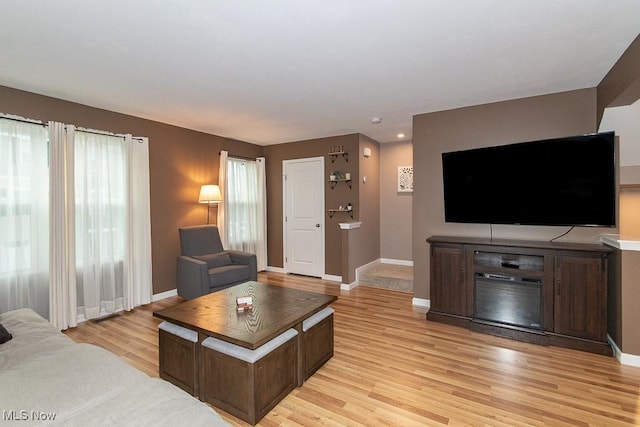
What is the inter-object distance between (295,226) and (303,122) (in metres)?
2.09

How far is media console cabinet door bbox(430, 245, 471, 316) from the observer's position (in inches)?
131

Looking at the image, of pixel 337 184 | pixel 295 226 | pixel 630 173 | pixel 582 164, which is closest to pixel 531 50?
pixel 582 164

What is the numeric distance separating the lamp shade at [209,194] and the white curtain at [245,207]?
1.38 feet

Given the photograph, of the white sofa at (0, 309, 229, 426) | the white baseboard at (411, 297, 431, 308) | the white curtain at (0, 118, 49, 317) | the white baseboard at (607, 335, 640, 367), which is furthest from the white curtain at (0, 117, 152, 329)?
the white baseboard at (607, 335, 640, 367)

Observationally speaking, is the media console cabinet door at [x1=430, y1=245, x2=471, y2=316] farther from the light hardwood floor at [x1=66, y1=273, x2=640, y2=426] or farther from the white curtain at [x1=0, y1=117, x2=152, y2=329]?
the white curtain at [x1=0, y1=117, x2=152, y2=329]

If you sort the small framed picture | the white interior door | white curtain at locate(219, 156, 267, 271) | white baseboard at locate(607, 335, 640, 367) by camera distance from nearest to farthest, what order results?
white baseboard at locate(607, 335, 640, 367) < white curtain at locate(219, 156, 267, 271) < the white interior door < the small framed picture

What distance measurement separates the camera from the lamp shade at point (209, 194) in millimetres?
4523

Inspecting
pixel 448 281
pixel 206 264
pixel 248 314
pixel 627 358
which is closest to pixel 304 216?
pixel 206 264

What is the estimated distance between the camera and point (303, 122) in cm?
430

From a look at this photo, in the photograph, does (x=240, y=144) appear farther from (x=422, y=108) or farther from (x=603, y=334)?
(x=603, y=334)

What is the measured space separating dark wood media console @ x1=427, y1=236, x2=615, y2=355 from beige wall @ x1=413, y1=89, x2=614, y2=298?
312 mm

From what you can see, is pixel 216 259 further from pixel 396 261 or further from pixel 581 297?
pixel 581 297

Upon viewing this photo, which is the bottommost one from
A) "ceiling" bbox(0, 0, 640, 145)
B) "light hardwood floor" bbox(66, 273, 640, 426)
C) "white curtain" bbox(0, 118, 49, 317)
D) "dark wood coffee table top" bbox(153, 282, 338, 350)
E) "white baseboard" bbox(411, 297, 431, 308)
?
"light hardwood floor" bbox(66, 273, 640, 426)

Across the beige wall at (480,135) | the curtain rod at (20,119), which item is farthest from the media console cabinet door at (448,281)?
the curtain rod at (20,119)
